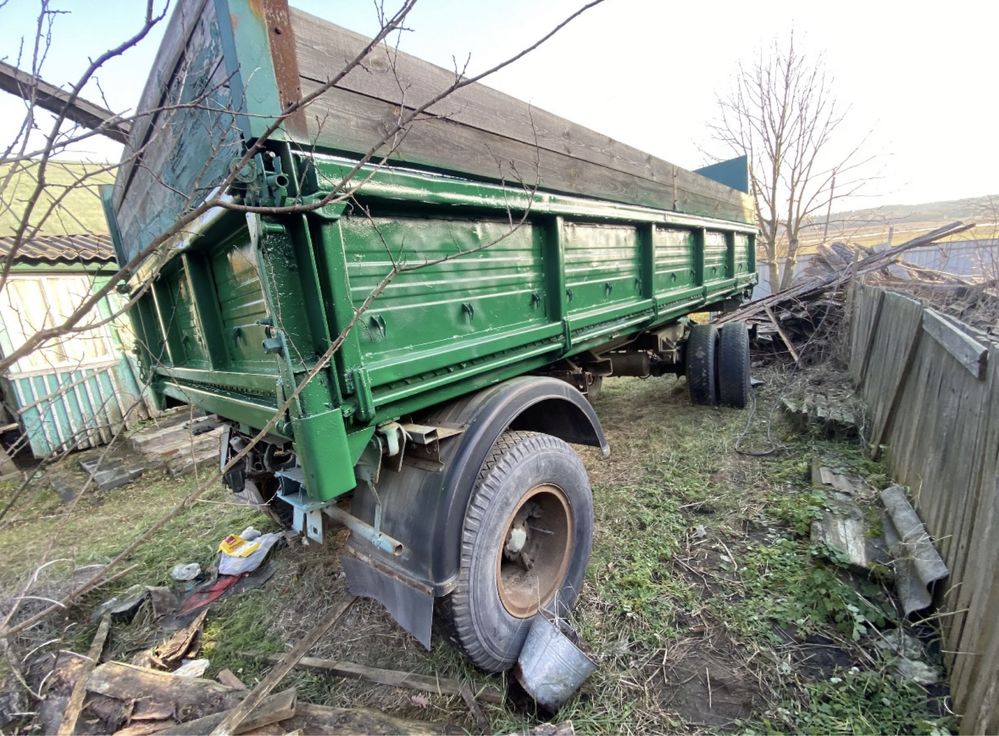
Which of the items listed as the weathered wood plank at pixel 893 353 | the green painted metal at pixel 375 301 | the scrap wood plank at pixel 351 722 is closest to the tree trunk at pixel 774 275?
the weathered wood plank at pixel 893 353

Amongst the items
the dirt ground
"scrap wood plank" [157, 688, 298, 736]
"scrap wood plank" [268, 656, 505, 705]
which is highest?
A: "scrap wood plank" [157, 688, 298, 736]

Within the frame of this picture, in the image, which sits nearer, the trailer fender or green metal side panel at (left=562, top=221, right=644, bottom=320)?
the trailer fender

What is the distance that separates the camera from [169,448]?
17.6 ft

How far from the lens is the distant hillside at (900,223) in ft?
23.5

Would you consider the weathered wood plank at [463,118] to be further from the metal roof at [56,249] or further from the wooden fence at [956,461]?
the metal roof at [56,249]

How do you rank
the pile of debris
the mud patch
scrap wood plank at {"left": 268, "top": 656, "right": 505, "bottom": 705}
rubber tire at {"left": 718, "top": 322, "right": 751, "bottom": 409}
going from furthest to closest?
the pile of debris < rubber tire at {"left": 718, "top": 322, "right": 751, "bottom": 409} < scrap wood plank at {"left": 268, "top": 656, "right": 505, "bottom": 705} < the mud patch

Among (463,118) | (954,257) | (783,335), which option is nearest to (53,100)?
(463,118)

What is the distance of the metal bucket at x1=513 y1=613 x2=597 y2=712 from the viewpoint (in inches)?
74.7

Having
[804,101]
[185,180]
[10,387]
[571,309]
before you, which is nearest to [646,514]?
[571,309]

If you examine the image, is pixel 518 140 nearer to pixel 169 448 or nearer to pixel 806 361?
pixel 169 448

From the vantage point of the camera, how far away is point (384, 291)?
5.62 feet

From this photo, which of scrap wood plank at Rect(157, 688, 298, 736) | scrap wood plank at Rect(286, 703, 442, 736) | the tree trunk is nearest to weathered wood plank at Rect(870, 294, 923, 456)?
scrap wood plank at Rect(286, 703, 442, 736)

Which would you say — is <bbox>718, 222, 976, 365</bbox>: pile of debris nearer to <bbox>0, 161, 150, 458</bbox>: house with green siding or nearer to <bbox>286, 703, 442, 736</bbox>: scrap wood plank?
<bbox>286, 703, 442, 736</bbox>: scrap wood plank

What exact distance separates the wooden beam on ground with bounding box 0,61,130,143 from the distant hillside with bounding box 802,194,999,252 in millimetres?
8526
